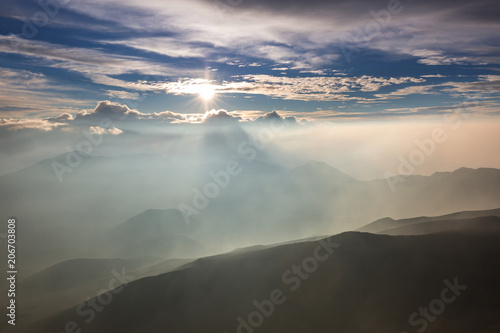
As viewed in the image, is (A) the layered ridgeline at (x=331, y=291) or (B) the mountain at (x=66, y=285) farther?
(B) the mountain at (x=66, y=285)

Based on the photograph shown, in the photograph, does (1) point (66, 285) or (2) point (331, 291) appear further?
(1) point (66, 285)

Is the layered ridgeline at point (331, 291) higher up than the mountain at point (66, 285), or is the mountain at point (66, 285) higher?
the mountain at point (66, 285)

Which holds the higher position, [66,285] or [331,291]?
[66,285]

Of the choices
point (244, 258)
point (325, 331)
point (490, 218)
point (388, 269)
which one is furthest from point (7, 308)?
point (490, 218)

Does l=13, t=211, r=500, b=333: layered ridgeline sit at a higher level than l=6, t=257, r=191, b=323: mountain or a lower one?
lower

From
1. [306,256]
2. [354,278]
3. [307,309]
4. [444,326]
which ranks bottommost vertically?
[444,326]

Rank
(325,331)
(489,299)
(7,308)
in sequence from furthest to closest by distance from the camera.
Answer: (7,308)
(325,331)
(489,299)

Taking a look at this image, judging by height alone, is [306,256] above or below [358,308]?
above

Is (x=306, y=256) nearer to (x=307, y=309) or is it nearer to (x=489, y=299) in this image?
(x=307, y=309)
